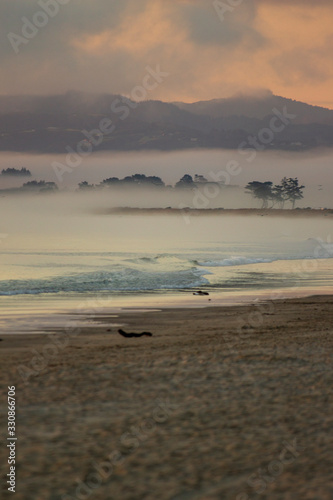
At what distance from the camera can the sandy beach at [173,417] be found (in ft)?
23.1

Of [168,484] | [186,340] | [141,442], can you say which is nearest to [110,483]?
[168,484]

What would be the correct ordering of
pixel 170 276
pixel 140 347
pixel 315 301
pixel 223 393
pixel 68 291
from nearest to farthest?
pixel 223 393, pixel 140 347, pixel 315 301, pixel 68 291, pixel 170 276

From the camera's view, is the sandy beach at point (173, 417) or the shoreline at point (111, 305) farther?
the shoreline at point (111, 305)

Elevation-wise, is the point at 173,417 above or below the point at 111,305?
below

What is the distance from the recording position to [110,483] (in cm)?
705

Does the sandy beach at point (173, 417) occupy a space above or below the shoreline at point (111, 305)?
below

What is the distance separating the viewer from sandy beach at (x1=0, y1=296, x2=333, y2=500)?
705cm

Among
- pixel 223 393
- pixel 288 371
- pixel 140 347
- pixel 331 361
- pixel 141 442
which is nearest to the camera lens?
pixel 141 442

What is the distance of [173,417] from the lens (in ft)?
30.5

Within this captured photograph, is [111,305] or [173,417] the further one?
[111,305]

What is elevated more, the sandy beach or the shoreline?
the shoreline

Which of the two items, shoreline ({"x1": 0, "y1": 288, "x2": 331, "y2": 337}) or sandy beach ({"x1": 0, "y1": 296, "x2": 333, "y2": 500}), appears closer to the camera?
sandy beach ({"x1": 0, "y1": 296, "x2": 333, "y2": 500})

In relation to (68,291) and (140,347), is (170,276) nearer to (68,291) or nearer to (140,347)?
(68,291)

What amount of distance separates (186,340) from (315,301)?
1213 centimetres
